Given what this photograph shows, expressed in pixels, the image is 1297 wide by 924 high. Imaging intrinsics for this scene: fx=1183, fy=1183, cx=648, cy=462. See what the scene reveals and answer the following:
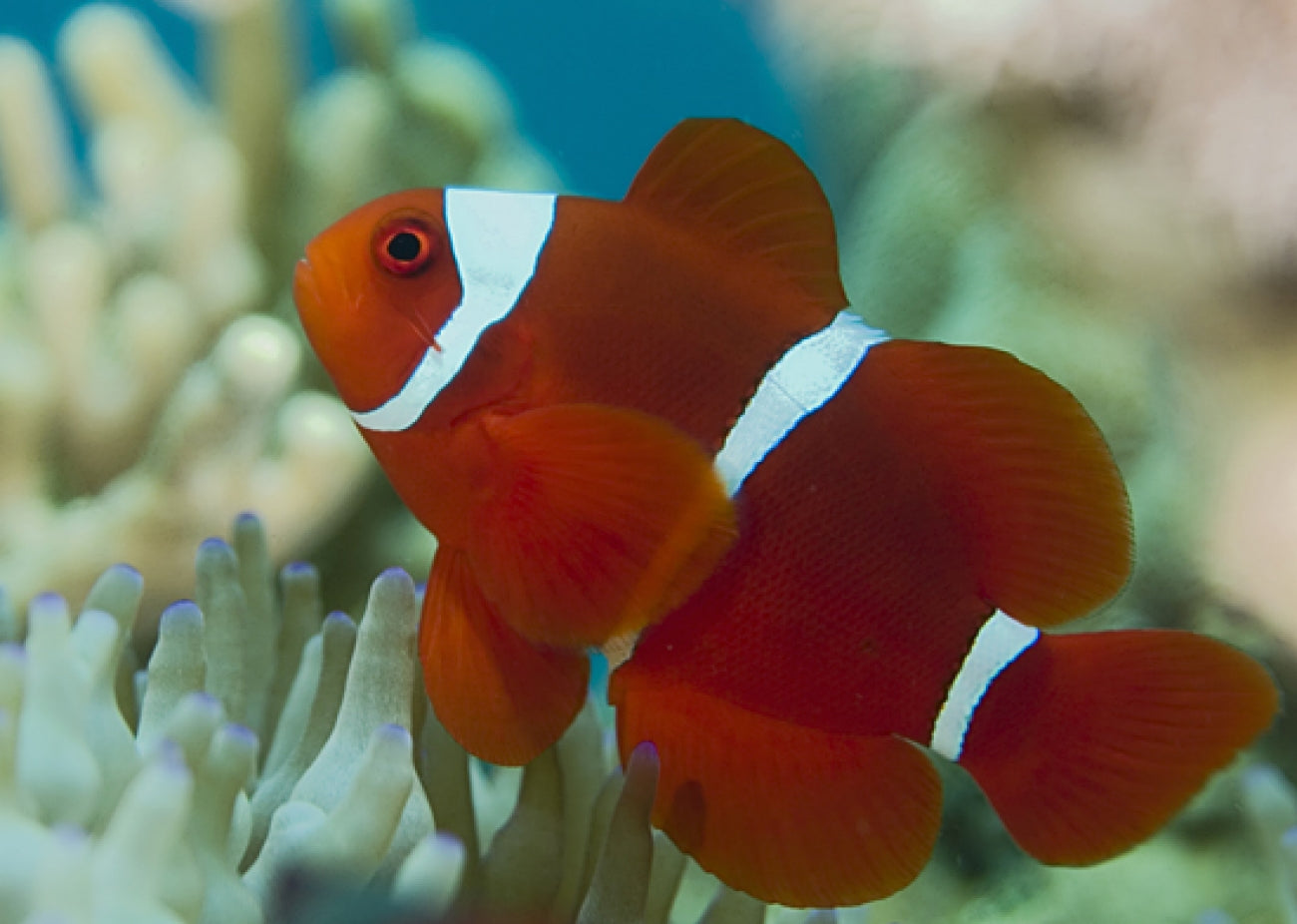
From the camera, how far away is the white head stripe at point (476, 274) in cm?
64

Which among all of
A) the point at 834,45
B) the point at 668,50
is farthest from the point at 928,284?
the point at 668,50

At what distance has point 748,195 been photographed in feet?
2.25

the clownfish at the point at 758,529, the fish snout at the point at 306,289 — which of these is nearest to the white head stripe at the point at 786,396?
the clownfish at the point at 758,529

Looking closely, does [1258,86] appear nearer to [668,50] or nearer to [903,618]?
[903,618]

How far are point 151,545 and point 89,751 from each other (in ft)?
1.69

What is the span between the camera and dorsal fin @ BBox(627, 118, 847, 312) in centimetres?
68

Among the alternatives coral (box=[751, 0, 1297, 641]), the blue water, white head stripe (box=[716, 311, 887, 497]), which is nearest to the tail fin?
white head stripe (box=[716, 311, 887, 497])

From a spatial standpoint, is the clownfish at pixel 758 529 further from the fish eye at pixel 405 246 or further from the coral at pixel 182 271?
the coral at pixel 182 271

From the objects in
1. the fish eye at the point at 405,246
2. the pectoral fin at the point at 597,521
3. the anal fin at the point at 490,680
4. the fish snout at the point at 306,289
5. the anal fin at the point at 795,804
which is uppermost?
the fish eye at the point at 405,246

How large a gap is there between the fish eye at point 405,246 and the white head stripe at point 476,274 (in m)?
0.01

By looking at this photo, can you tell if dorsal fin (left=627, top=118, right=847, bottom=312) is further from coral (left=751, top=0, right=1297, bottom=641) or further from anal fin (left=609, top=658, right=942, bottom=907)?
coral (left=751, top=0, right=1297, bottom=641)

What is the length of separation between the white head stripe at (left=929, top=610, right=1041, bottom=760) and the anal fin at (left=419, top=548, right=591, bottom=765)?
21cm

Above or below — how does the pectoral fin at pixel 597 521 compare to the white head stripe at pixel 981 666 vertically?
above

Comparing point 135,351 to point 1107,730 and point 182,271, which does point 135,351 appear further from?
point 1107,730
